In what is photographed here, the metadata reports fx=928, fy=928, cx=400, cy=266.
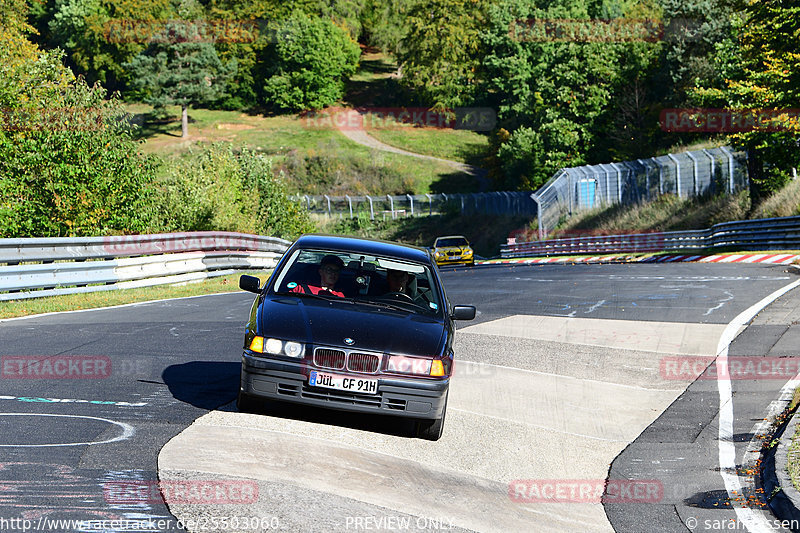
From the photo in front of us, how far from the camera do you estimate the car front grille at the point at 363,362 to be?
716 centimetres

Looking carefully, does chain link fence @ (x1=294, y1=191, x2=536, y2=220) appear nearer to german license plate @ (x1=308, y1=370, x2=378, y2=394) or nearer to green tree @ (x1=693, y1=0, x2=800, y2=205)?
green tree @ (x1=693, y1=0, x2=800, y2=205)

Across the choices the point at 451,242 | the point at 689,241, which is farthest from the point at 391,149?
the point at 689,241

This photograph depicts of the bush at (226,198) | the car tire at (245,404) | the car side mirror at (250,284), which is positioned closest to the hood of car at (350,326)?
the car side mirror at (250,284)

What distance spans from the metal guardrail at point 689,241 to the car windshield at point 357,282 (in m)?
24.4

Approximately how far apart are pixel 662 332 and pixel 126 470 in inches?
391

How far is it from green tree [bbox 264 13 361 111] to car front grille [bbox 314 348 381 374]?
10241 cm

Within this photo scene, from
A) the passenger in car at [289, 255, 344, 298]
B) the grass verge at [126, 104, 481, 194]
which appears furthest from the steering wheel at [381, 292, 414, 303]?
the grass verge at [126, 104, 481, 194]

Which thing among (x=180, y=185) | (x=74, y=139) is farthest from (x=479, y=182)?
(x=74, y=139)

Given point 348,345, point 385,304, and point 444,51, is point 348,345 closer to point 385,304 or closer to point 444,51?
point 385,304

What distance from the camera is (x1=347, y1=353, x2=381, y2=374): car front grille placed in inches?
282

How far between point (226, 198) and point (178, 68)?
70110mm

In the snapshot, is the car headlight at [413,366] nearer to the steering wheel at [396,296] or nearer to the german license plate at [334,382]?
the german license plate at [334,382]

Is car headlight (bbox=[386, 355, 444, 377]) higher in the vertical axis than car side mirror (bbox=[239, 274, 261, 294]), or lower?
lower

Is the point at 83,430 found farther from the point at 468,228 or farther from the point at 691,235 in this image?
the point at 468,228
